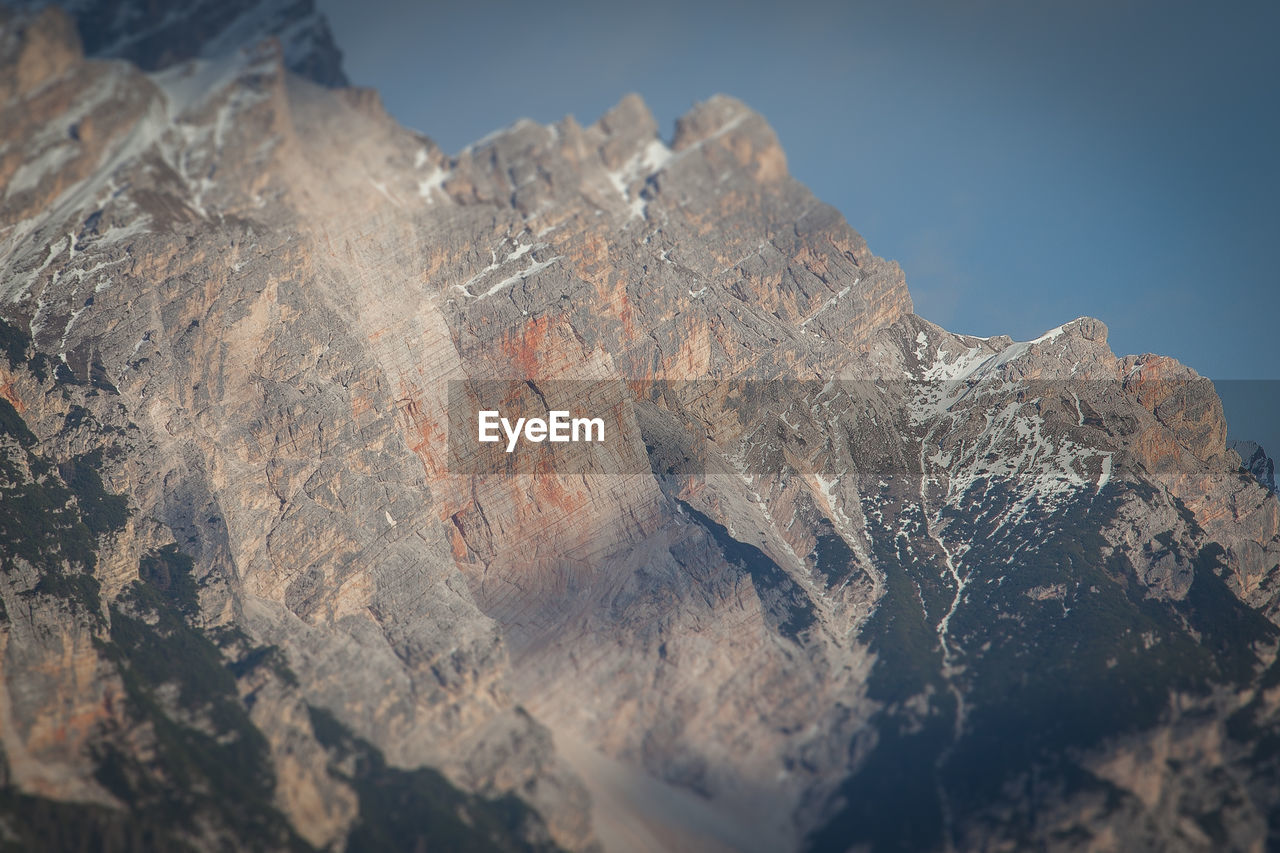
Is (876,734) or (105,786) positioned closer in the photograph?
(105,786)

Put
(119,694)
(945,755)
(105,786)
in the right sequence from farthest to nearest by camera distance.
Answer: (945,755), (119,694), (105,786)

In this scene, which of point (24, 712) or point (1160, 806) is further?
point (1160, 806)

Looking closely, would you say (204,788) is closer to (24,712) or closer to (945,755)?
(24,712)

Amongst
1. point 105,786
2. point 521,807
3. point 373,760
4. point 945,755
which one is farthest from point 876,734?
point 105,786

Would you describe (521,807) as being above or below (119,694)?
below

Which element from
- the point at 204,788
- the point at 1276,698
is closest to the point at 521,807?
the point at 204,788

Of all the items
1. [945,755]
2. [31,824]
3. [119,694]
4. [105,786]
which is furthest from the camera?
[945,755]

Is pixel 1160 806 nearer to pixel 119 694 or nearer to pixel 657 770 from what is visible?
pixel 657 770

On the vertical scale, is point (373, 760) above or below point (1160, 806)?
above

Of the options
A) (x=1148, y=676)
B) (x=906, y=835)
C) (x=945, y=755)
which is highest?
(x=1148, y=676)
